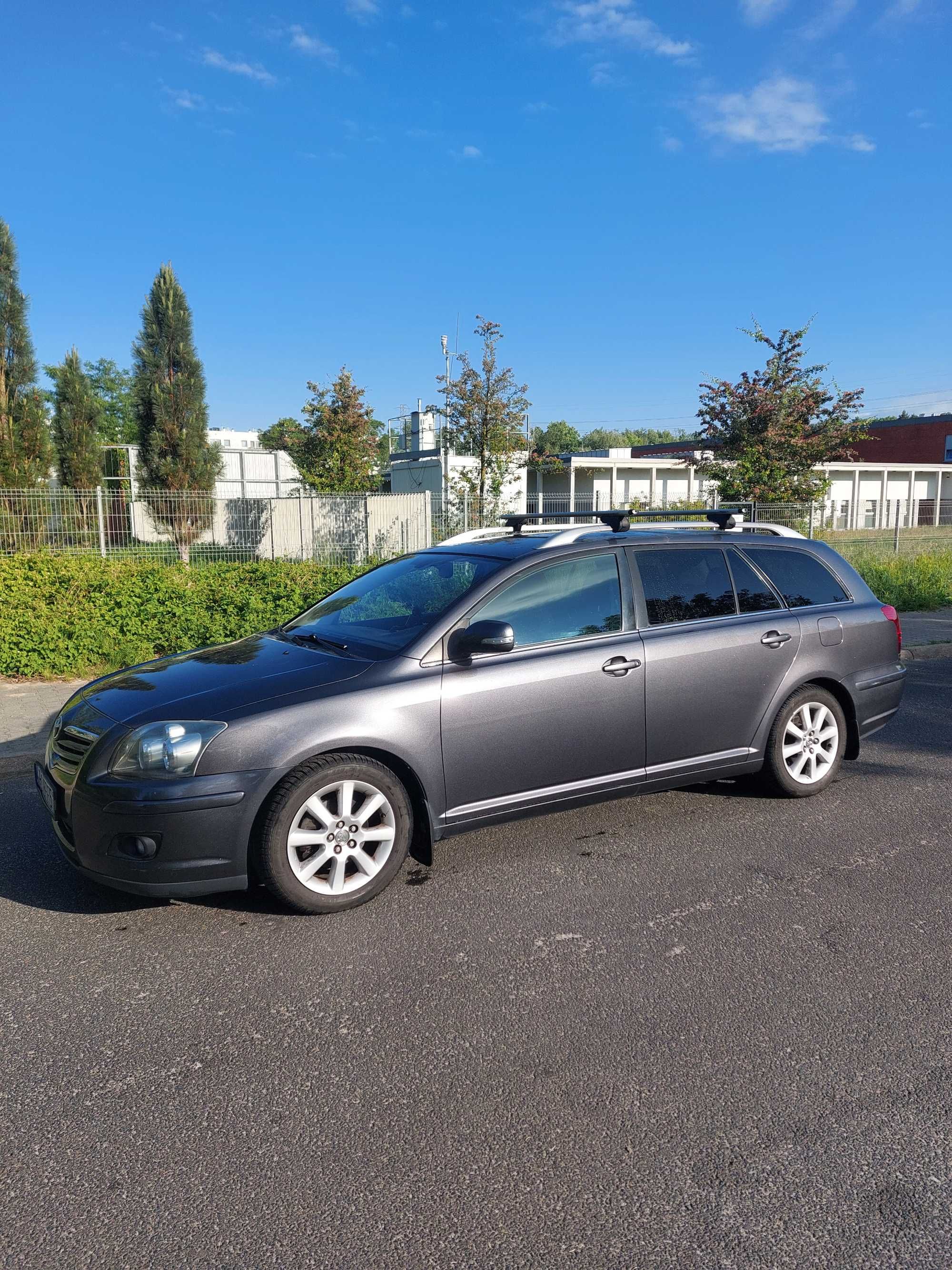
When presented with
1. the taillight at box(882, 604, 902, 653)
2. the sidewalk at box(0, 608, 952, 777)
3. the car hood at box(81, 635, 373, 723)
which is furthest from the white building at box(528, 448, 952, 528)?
the car hood at box(81, 635, 373, 723)

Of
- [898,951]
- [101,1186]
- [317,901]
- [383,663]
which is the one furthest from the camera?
[383,663]

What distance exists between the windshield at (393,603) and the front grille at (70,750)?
125 centimetres

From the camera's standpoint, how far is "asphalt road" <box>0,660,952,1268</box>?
2244mm

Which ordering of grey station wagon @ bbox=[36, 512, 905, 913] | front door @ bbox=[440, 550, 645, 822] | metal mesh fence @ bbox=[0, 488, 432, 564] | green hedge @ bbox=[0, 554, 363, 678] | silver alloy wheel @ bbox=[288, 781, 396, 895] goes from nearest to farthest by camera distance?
grey station wagon @ bbox=[36, 512, 905, 913] → silver alloy wheel @ bbox=[288, 781, 396, 895] → front door @ bbox=[440, 550, 645, 822] → green hedge @ bbox=[0, 554, 363, 678] → metal mesh fence @ bbox=[0, 488, 432, 564]

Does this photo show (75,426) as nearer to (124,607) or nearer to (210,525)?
(210,525)

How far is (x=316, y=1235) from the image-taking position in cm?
221

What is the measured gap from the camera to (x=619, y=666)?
4.62 meters

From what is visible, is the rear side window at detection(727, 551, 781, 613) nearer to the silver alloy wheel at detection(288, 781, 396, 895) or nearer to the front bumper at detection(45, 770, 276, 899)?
the silver alloy wheel at detection(288, 781, 396, 895)

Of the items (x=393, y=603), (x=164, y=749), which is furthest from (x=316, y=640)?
(x=164, y=749)

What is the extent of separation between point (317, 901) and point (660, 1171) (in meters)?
1.91

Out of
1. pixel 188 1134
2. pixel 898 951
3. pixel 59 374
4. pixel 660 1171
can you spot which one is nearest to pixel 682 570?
pixel 898 951

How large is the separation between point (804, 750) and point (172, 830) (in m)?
3.58

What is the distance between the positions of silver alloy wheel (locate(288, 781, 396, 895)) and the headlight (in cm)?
49

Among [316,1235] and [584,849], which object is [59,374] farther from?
[316,1235]
